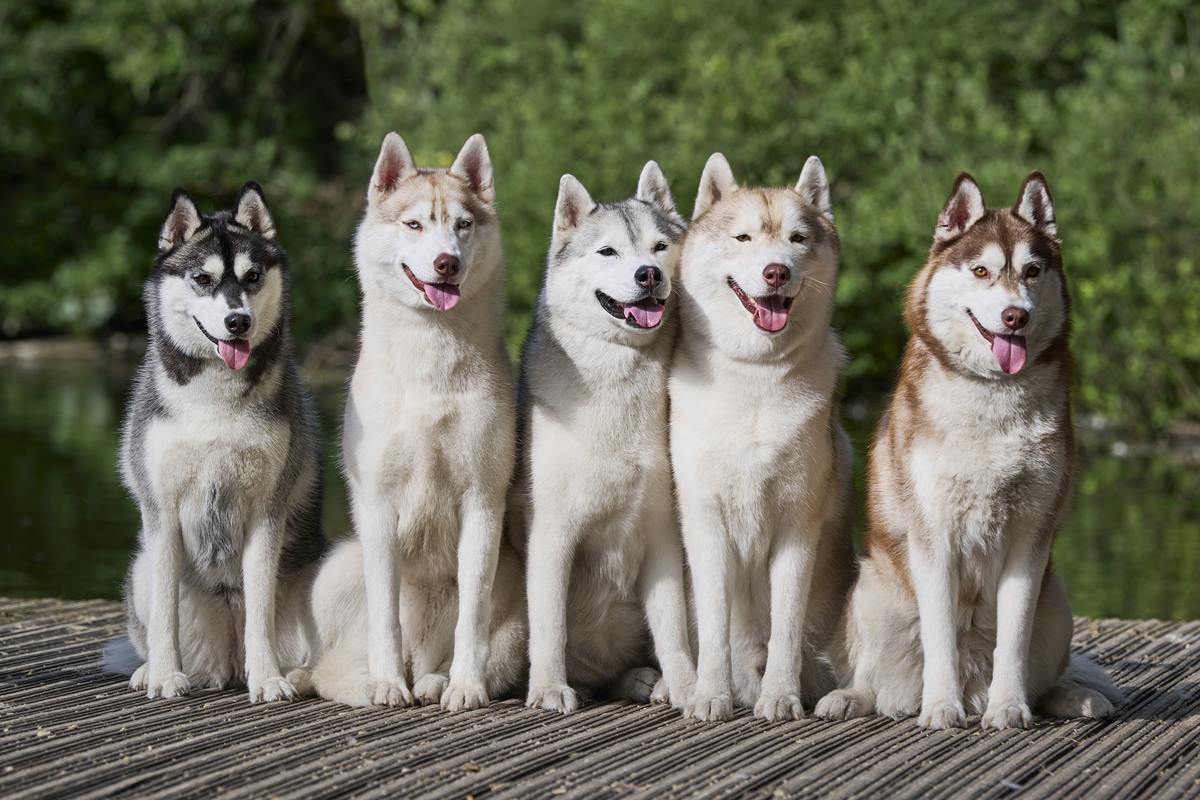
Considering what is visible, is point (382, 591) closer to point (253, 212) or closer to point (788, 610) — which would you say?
point (788, 610)

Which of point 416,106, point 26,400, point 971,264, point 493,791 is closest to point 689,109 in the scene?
point 416,106

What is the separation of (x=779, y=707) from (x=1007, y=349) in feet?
4.61

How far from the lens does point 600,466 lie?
500 cm

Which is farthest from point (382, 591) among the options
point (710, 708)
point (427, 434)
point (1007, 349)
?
point (1007, 349)

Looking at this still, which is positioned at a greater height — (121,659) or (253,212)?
(253,212)

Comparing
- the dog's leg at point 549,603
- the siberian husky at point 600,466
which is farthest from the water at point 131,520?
the dog's leg at point 549,603

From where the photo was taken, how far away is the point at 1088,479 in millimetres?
14203

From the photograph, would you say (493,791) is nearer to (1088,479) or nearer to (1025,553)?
(1025,553)

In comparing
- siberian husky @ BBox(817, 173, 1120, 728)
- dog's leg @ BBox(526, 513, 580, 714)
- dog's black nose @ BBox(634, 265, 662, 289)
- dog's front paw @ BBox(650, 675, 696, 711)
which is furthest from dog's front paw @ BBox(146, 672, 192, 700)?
siberian husky @ BBox(817, 173, 1120, 728)

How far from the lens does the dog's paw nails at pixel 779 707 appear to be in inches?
190

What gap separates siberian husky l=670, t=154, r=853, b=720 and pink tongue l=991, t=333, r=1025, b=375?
2.00ft

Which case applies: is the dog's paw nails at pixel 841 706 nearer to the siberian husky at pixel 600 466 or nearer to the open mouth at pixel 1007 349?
the siberian husky at pixel 600 466

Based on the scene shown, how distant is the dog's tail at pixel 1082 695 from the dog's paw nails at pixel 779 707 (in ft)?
2.91

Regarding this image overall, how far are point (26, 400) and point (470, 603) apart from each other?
1636cm
